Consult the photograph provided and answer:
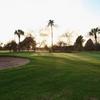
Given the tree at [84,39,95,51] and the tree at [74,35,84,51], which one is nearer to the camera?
the tree at [84,39,95,51]

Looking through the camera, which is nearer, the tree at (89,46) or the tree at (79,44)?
the tree at (89,46)

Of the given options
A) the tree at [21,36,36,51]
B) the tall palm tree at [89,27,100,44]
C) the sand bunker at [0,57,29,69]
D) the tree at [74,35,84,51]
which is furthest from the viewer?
the tall palm tree at [89,27,100,44]

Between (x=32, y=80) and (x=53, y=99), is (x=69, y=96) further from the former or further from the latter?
(x=32, y=80)

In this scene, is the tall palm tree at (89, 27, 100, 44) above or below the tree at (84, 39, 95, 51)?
above

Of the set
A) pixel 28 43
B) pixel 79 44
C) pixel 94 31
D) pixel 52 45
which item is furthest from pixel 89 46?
pixel 28 43

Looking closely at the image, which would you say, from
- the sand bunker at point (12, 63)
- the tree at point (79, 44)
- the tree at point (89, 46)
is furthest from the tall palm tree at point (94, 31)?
Result: the sand bunker at point (12, 63)

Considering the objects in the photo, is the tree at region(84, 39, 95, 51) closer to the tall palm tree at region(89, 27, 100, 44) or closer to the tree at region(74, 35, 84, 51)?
the tree at region(74, 35, 84, 51)

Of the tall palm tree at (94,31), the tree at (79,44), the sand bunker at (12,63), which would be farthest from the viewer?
the tall palm tree at (94,31)

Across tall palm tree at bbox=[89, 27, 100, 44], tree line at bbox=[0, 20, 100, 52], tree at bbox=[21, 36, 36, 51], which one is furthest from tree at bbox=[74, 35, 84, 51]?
tree at bbox=[21, 36, 36, 51]

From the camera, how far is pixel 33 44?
287ft

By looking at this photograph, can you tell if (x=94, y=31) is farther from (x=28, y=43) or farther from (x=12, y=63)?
(x=12, y=63)

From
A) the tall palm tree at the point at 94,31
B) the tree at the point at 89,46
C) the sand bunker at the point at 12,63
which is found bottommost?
the sand bunker at the point at 12,63

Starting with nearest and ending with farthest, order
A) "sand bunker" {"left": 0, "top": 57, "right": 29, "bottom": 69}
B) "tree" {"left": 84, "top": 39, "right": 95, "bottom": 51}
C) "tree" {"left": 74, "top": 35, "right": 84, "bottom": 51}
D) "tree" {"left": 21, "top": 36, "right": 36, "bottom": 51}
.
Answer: "sand bunker" {"left": 0, "top": 57, "right": 29, "bottom": 69} → "tree" {"left": 21, "top": 36, "right": 36, "bottom": 51} → "tree" {"left": 84, "top": 39, "right": 95, "bottom": 51} → "tree" {"left": 74, "top": 35, "right": 84, "bottom": 51}

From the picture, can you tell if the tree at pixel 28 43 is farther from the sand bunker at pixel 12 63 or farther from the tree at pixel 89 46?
the sand bunker at pixel 12 63
